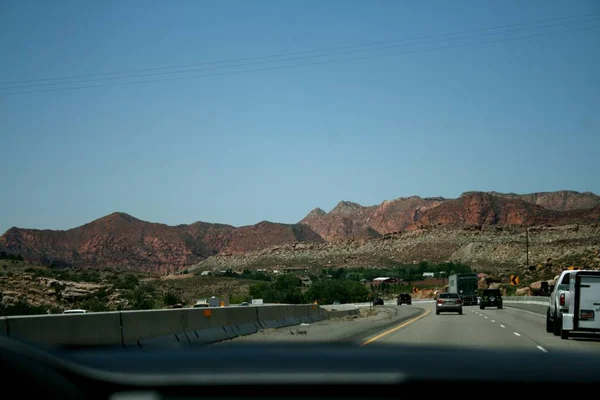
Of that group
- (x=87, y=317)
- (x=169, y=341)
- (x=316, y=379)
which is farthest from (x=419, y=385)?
(x=169, y=341)

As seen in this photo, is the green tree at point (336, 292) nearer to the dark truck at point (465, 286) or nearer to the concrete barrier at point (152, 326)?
the dark truck at point (465, 286)

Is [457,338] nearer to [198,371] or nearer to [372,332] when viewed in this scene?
[372,332]

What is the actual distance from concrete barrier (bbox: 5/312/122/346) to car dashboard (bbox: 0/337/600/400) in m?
10.1

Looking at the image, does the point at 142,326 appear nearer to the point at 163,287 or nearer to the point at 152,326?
the point at 152,326

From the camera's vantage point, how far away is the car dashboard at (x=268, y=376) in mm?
3172

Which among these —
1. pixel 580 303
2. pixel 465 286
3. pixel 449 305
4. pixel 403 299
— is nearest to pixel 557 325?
pixel 580 303

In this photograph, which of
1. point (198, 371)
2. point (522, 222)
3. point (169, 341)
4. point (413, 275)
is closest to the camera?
point (198, 371)

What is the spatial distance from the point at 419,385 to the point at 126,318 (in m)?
14.9

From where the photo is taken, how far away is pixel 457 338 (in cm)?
2669

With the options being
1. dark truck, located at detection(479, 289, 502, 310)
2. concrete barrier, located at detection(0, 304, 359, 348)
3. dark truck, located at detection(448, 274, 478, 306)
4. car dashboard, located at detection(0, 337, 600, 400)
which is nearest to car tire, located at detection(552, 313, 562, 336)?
concrete barrier, located at detection(0, 304, 359, 348)

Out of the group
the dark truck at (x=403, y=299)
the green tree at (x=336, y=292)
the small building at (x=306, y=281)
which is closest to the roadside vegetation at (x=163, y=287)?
the green tree at (x=336, y=292)

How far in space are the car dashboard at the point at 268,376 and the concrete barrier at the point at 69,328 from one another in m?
10.1

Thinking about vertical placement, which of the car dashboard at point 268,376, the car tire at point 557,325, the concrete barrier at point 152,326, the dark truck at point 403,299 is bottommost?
the dark truck at point 403,299

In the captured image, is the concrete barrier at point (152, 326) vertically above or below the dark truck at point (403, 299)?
above
